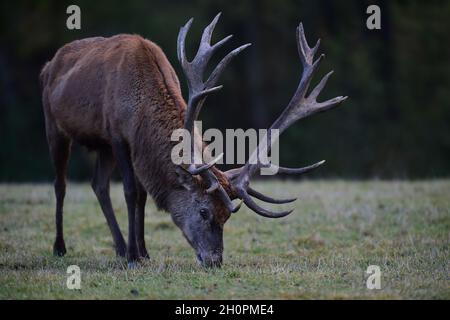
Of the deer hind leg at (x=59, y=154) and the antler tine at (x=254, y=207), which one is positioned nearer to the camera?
the antler tine at (x=254, y=207)

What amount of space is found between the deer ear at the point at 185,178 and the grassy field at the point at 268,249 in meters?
0.79

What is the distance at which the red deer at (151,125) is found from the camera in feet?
27.0

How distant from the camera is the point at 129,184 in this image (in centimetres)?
894

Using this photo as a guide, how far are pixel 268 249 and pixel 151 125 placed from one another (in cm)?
220

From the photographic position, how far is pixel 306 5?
31391mm

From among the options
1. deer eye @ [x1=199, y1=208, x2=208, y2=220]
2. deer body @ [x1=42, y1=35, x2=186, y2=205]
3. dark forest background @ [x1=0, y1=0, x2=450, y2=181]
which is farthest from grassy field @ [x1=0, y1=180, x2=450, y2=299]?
dark forest background @ [x1=0, y1=0, x2=450, y2=181]

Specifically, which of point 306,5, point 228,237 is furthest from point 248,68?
point 228,237

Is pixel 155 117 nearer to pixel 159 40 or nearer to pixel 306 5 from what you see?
pixel 159 40

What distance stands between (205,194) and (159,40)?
22271 mm

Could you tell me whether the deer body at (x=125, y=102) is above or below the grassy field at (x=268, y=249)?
above

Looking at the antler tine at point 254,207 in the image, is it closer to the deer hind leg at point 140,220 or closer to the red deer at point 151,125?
the red deer at point 151,125

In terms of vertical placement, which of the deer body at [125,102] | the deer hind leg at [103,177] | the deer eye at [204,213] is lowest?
the deer eye at [204,213]

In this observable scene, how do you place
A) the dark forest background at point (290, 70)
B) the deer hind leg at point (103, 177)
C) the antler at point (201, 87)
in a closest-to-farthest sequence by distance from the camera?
1. the antler at point (201, 87)
2. the deer hind leg at point (103, 177)
3. the dark forest background at point (290, 70)

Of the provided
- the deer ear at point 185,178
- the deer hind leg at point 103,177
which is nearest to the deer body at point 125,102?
the deer ear at point 185,178
